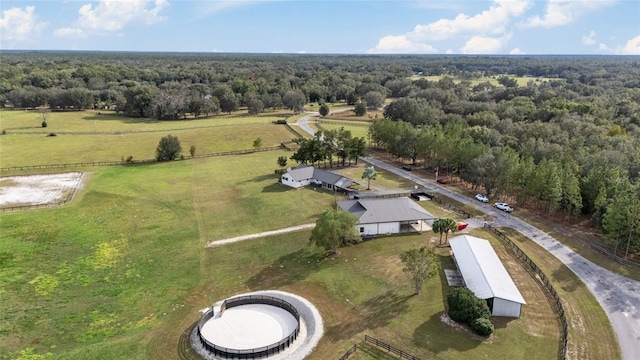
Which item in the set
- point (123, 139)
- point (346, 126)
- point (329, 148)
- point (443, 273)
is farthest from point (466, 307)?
point (123, 139)

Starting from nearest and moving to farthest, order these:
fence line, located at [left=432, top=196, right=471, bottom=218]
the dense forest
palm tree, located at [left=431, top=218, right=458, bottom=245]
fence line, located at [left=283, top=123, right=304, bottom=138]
Answer: palm tree, located at [left=431, top=218, right=458, bottom=245]
the dense forest
fence line, located at [left=432, top=196, right=471, bottom=218]
fence line, located at [left=283, top=123, right=304, bottom=138]

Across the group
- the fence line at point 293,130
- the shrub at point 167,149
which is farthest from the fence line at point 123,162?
the fence line at point 293,130

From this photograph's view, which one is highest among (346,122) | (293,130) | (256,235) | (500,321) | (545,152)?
(545,152)

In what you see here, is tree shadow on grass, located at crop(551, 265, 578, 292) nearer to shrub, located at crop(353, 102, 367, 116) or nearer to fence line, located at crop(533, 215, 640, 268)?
fence line, located at crop(533, 215, 640, 268)

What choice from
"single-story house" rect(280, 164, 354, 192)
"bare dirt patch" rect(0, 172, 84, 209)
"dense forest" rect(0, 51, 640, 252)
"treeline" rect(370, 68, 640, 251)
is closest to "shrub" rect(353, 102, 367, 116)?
"dense forest" rect(0, 51, 640, 252)

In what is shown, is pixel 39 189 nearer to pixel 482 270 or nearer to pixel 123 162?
pixel 123 162

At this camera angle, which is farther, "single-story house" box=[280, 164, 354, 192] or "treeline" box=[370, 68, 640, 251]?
"single-story house" box=[280, 164, 354, 192]

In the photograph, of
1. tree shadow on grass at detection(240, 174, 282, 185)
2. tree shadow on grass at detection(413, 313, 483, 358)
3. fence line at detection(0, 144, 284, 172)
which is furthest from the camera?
fence line at detection(0, 144, 284, 172)
